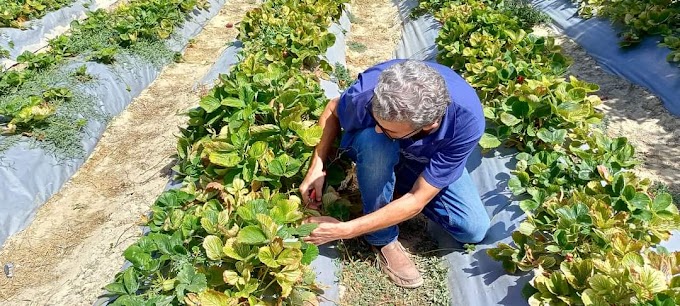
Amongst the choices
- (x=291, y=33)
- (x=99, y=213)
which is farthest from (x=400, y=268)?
(x=291, y=33)

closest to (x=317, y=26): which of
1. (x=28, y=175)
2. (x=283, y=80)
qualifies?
(x=283, y=80)

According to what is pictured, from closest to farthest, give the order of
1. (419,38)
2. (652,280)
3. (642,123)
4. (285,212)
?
1. (652,280)
2. (285,212)
3. (642,123)
4. (419,38)

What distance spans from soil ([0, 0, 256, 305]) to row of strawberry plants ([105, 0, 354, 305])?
2.10 ft

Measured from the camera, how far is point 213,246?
2381 mm

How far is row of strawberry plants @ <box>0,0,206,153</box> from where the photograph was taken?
4.49m

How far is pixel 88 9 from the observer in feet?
24.1

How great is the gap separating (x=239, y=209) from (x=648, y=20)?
13.9 feet

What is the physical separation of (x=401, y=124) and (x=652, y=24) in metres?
3.82

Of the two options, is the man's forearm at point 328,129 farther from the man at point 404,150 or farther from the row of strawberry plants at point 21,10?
the row of strawberry plants at point 21,10

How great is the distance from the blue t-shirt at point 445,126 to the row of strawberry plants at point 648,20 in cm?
302

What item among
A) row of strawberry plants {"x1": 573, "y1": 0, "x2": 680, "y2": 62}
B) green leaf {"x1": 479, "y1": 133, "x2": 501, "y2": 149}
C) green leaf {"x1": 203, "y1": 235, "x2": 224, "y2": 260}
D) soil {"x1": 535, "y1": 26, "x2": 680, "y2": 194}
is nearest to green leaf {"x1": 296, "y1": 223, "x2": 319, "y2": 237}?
green leaf {"x1": 203, "y1": 235, "x2": 224, "y2": 260}

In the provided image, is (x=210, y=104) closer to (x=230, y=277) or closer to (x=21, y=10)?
(x=230, y=277)

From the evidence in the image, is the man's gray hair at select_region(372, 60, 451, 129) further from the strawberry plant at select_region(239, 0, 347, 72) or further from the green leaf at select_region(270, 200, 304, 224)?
the strawberry plant at select_region(239, 0, 347, 72)

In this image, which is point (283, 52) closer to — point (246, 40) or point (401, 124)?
point (246, 40)
